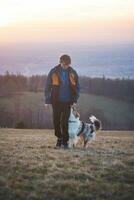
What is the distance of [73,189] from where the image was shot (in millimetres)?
10734

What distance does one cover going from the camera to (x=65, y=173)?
12102 mm

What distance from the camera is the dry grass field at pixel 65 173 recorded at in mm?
10438

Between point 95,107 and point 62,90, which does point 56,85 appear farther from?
point 95,107

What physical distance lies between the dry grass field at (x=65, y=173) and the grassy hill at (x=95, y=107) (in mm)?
42035

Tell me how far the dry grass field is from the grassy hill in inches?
1655

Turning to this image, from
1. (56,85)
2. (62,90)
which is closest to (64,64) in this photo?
(56,85)

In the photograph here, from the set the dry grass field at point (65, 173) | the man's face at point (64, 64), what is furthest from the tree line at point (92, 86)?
the dry grass field at point (65, 173)

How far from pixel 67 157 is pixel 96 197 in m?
4.06

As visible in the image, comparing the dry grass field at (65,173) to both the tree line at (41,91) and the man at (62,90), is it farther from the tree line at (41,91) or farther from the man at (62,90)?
the tree line at (41,91)

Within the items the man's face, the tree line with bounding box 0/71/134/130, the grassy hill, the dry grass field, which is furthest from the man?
the grassy hill

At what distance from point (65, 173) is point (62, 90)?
14.2 feet

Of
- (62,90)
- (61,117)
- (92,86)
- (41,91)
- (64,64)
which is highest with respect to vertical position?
(64,64)

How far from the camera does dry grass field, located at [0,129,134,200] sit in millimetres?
10438

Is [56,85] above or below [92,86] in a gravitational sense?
above
